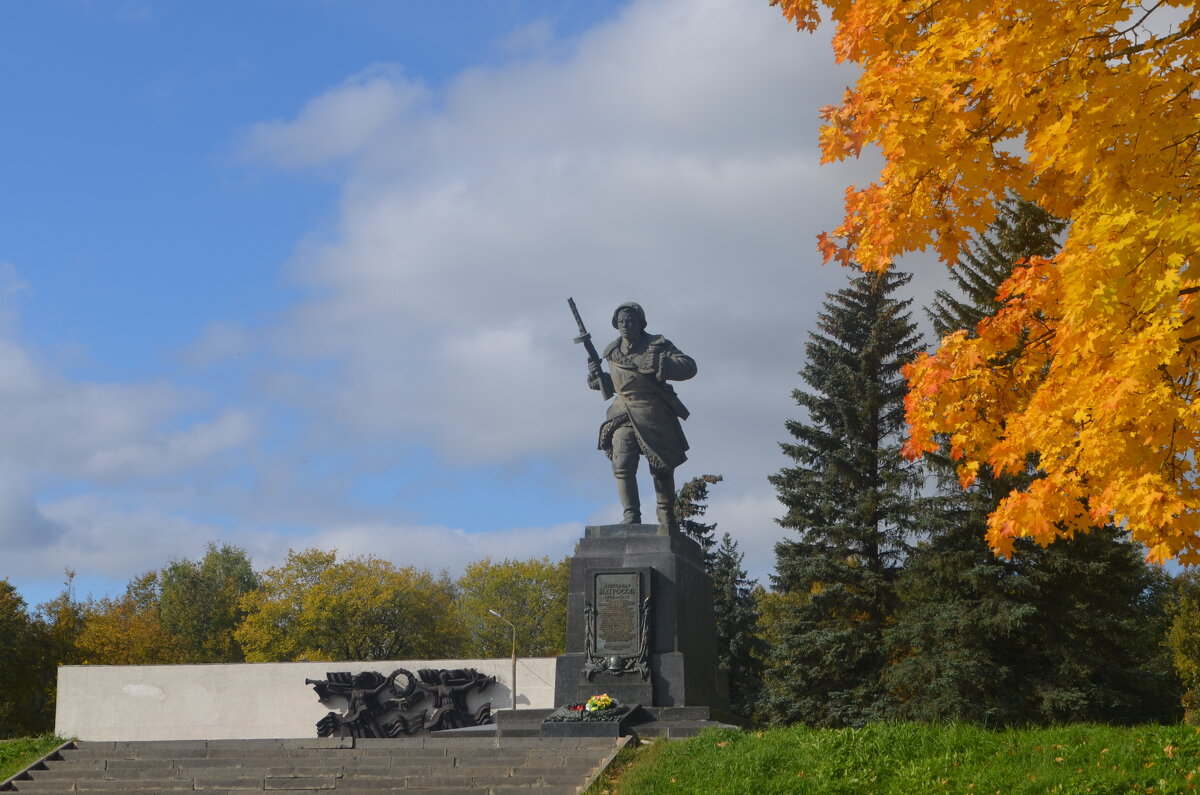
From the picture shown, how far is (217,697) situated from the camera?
912 inches

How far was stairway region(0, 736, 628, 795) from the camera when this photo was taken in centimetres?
1080

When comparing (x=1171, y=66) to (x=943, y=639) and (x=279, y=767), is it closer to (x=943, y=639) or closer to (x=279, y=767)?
(x=279, y=767)

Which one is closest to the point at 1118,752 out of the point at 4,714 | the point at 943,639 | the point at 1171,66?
the point at 1171,66

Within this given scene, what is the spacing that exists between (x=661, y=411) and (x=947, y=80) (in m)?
9.17

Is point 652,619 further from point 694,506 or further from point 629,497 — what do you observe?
point 694,506

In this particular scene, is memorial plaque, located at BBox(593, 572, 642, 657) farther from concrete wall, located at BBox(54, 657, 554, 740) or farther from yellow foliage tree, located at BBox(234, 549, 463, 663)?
yellow foliage tree, located at BBox(234, 549, 463, 663)

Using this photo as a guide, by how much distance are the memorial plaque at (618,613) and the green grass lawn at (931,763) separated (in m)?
3.92

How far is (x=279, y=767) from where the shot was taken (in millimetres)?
11633

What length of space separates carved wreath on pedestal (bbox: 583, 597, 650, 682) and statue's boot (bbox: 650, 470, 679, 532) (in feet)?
4.50

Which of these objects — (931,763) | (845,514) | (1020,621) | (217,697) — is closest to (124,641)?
(217,697)

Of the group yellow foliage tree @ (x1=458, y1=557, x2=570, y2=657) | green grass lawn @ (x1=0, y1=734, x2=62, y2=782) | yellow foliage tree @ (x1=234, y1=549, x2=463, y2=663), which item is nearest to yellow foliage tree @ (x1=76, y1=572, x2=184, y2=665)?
yellow foliage tree @ (x1=234, y1=549, x2=463, y2=663)

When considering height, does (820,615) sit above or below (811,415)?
below

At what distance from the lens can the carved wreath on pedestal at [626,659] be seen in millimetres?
14055

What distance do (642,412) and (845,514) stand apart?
10.5m
